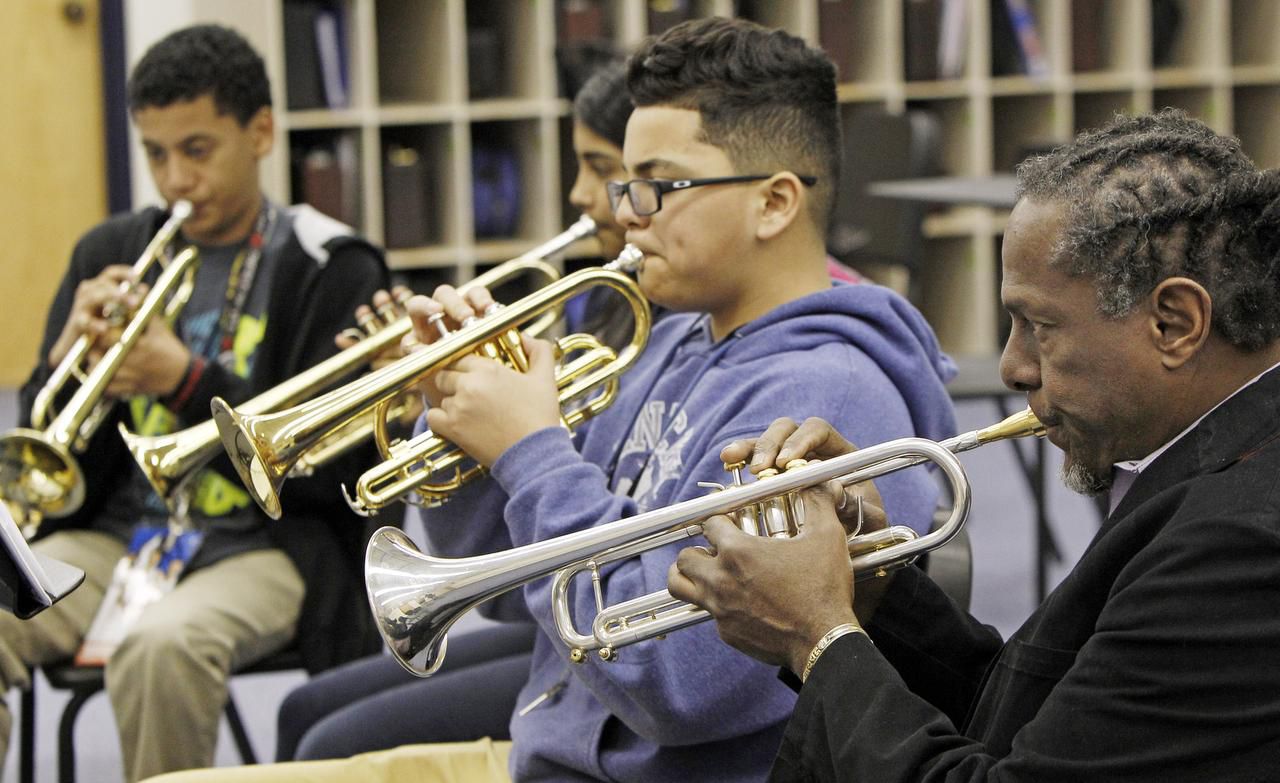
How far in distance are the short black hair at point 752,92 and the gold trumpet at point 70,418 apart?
922mm

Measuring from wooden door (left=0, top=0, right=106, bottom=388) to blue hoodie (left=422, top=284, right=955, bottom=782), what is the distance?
15.2 ft

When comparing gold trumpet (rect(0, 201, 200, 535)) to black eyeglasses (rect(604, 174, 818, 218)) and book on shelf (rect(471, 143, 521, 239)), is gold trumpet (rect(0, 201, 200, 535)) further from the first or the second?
book on shelf (rect(471, 143, 521, 239))

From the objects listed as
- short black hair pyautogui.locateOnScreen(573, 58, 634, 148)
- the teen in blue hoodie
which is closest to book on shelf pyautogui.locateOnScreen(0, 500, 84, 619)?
the teen in blue hoodie

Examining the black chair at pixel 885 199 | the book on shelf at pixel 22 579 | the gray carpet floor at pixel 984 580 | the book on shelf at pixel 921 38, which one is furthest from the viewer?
the book on shelf at pixel 921 38

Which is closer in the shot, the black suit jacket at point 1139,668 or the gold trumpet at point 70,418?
the black suit jacket at point 1139,668

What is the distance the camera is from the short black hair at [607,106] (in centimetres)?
221

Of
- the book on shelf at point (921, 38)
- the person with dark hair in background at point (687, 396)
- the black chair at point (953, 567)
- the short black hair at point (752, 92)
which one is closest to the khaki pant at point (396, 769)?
the person with dark hair in background at point (687, 396)

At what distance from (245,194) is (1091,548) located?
1.80 m

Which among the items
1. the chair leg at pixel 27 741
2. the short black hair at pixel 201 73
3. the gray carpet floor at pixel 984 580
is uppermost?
the short black hair at pixel 201 73

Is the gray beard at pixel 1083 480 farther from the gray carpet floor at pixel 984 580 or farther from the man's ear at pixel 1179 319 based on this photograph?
the gray carpet floor at pixel 984 580

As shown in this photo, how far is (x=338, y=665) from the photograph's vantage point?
2385mm

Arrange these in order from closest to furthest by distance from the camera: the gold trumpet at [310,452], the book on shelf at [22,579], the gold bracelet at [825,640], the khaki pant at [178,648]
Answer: the gold bracelet at [825,640] < the book on shelf at [22,579] < the gold trumpet at [310,452] < the khaki pant at [178,648]

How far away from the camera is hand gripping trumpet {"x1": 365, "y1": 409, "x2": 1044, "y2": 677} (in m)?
1.27

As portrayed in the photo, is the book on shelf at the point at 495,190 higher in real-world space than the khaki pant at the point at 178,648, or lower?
higher
